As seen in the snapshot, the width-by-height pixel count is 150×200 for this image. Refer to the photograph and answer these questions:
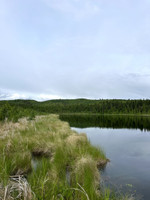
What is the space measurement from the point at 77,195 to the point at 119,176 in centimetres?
522

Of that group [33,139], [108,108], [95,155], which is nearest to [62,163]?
[95,155]

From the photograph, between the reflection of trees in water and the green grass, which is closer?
the green grass

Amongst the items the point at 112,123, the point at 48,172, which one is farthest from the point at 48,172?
the point at 112,123

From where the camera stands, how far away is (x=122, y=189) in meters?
7.40

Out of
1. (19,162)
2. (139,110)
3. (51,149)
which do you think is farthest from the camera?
(139,110)

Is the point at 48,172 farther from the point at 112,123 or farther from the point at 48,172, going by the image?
the point at 112,123

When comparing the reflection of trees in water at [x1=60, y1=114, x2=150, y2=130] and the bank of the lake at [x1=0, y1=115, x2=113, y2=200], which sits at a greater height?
the bank of the lake at [x1=0, y1=115, x2=113, y2=200]

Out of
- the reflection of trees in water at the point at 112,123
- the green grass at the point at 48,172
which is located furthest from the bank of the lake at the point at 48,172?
the reflection of trees in water at the point at 112,123

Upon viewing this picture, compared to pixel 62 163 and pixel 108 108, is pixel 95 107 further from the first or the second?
pixel 62 163

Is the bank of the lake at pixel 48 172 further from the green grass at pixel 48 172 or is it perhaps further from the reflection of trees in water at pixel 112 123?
the reflection of trees in water at pixel 112 123

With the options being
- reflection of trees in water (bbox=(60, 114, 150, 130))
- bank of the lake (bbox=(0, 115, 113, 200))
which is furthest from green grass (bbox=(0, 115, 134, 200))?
reflection of trees in water (bbox=(60, 114, 150, 130))

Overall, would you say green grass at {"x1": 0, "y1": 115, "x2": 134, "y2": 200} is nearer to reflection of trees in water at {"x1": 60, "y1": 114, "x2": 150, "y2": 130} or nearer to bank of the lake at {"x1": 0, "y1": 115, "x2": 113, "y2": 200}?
bank of the lake at {"x1": 0, "y1": 115, "x2": 113, "y2": 200}

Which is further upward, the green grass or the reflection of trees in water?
the green grass

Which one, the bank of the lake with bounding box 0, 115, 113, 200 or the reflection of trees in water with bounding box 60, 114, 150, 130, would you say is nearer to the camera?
the bank of the lake with bounding box 0, 115, 113, 200
